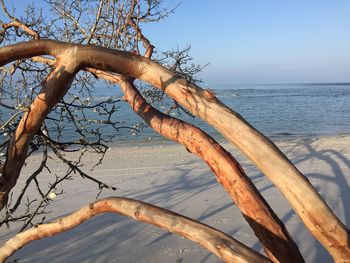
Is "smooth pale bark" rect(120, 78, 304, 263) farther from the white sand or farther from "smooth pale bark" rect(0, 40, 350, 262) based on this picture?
the white sand

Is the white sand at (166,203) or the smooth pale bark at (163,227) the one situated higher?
the smooth pale bark at (163,227)

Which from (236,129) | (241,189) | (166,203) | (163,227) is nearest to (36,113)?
(163,227)

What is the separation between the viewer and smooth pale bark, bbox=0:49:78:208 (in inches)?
98.7

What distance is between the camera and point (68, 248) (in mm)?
6582

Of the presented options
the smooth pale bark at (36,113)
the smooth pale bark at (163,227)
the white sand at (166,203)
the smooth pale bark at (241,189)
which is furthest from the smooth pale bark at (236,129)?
the white sand at (166,203)

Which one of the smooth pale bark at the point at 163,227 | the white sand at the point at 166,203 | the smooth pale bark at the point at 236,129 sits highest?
the smooth pale bark at the point at 236,129

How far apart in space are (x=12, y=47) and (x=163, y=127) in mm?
1433

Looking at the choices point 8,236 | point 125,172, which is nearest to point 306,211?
point 8,236

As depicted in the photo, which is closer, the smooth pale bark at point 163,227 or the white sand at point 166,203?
the smooth pale bark at point 163,227

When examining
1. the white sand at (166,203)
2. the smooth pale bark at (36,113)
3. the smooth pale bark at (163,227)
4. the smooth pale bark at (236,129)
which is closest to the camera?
the smooth pale bark at (236,129)

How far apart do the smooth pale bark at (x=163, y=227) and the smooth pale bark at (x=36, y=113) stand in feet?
1.89

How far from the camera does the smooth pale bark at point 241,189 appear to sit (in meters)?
2.51

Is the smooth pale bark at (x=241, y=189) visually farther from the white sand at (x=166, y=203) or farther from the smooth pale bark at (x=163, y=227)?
the white sand at (x=166, y=203)

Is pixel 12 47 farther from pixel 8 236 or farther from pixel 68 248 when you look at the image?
pixel 8 236
